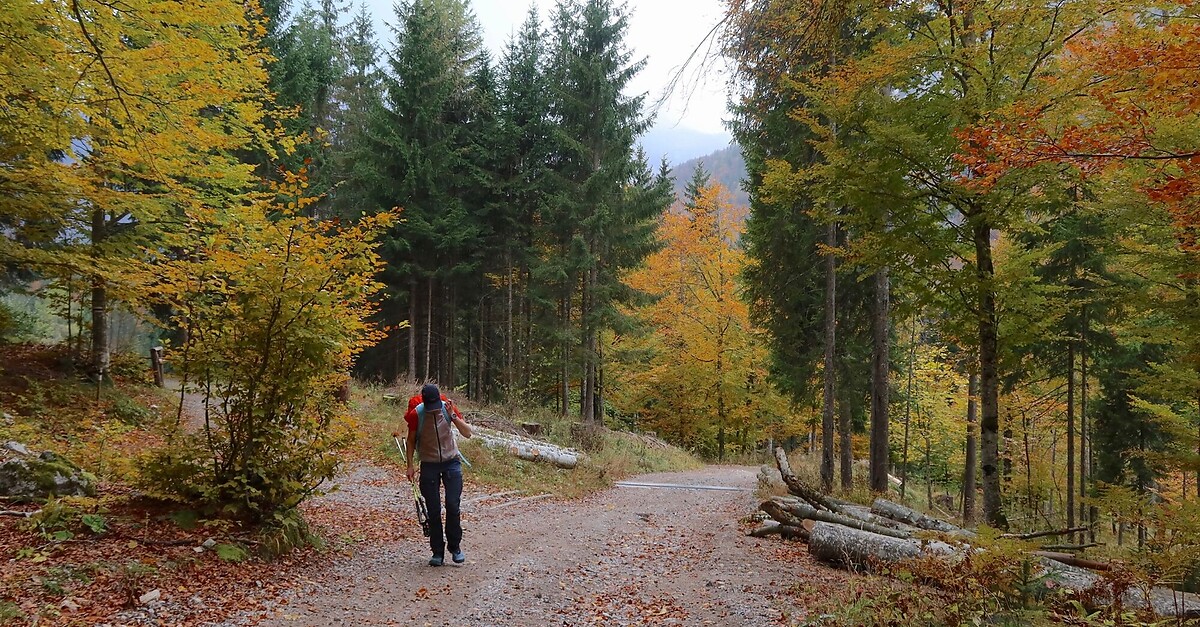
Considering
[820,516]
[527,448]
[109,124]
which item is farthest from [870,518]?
[109,124]

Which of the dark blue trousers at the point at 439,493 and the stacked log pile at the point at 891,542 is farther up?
the dark blue trousers at the point at 439,493

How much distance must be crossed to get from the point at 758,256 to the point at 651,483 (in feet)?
20.9

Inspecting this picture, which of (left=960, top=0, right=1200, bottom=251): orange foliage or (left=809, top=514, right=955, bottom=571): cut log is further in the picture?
(left=809, top=514, right=955, bottom=571): cut log

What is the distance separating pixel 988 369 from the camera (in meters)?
6.93

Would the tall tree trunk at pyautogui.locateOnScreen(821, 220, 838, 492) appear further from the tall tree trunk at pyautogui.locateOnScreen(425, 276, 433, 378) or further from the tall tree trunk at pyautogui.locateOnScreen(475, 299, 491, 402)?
the tall tree trunk at pyautogui.locateOnScreen(475, 299, 491, 402)

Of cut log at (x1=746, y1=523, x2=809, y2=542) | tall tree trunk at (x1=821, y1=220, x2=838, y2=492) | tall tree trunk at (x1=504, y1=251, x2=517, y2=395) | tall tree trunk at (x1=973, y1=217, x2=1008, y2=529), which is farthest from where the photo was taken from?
tall tree trunk at (x1=504, y1=251, x2=517, y2=395)

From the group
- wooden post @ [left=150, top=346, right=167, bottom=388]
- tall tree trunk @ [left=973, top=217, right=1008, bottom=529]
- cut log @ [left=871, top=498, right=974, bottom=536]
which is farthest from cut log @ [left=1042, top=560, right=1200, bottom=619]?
wooden post @ [left=150, top=346, right=167, bottom=388]

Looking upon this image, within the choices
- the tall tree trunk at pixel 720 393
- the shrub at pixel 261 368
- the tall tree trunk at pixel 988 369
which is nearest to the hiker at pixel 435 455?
the shrub at pixel 261 368

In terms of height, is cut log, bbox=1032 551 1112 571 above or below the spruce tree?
below

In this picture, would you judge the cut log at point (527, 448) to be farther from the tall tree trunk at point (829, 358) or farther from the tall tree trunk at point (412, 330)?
the tall tree trunk at point (829, 358)

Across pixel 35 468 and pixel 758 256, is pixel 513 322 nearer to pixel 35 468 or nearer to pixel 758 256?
pixel 758 256

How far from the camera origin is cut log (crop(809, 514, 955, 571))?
567cm

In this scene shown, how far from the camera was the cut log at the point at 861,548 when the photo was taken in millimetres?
5668

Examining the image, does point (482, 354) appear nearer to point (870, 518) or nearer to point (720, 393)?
point (720, 393)
